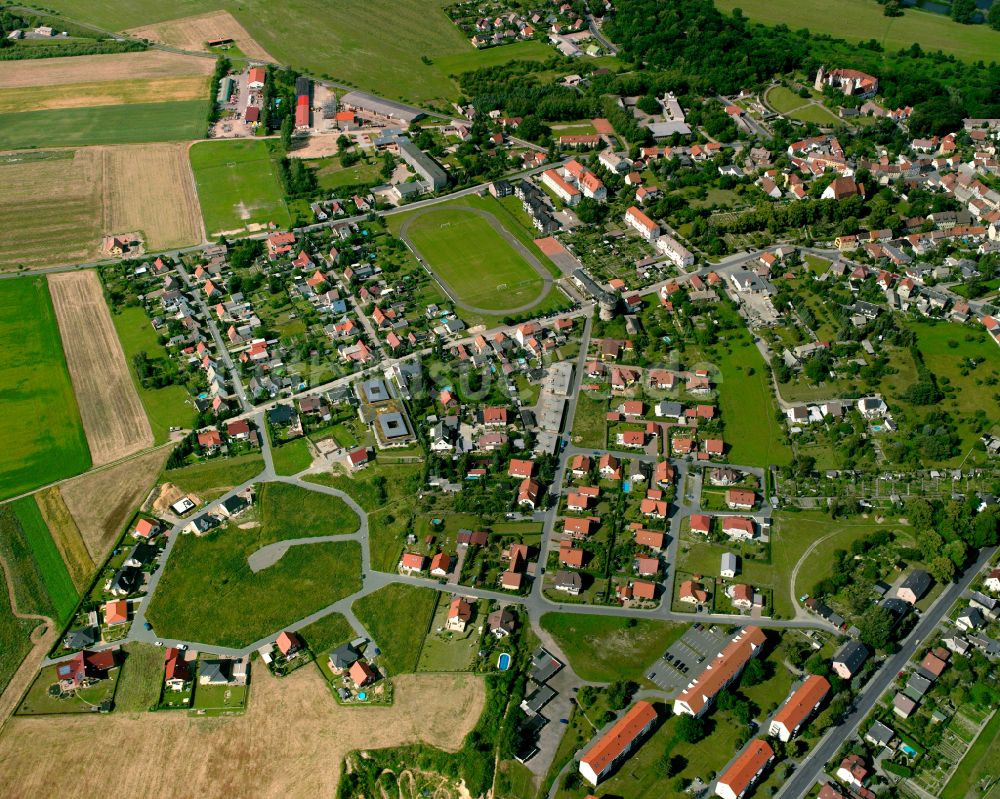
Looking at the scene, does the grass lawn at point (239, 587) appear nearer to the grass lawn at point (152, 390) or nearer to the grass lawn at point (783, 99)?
the grass lawn at point (152, 390)

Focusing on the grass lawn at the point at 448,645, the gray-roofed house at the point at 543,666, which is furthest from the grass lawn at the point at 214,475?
the gray-roofed house at the point at 543,666

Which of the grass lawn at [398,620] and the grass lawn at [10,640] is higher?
the grass lawn at [398,620]

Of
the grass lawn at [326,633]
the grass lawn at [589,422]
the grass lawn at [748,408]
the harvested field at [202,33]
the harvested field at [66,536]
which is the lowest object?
the harvested field at [66,536]

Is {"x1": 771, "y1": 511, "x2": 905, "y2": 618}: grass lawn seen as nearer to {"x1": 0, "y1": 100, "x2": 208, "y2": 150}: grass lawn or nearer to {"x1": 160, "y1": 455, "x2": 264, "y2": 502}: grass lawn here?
{"x1": 160, "y1": 455, "x2": 264, "y2": 502}: grass lawn

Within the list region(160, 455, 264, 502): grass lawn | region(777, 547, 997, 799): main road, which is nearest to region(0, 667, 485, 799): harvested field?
region(160, 455, 264, 502): grass lawn

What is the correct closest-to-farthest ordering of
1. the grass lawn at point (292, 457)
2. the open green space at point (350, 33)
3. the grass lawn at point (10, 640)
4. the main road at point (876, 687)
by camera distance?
the main road at point (876, 687) < the grass lawn at point (10, 640) < the grass lawn at point (292, 457) < the open green space at point (350, 33)

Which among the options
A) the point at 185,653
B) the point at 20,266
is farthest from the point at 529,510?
the point at 20,266
